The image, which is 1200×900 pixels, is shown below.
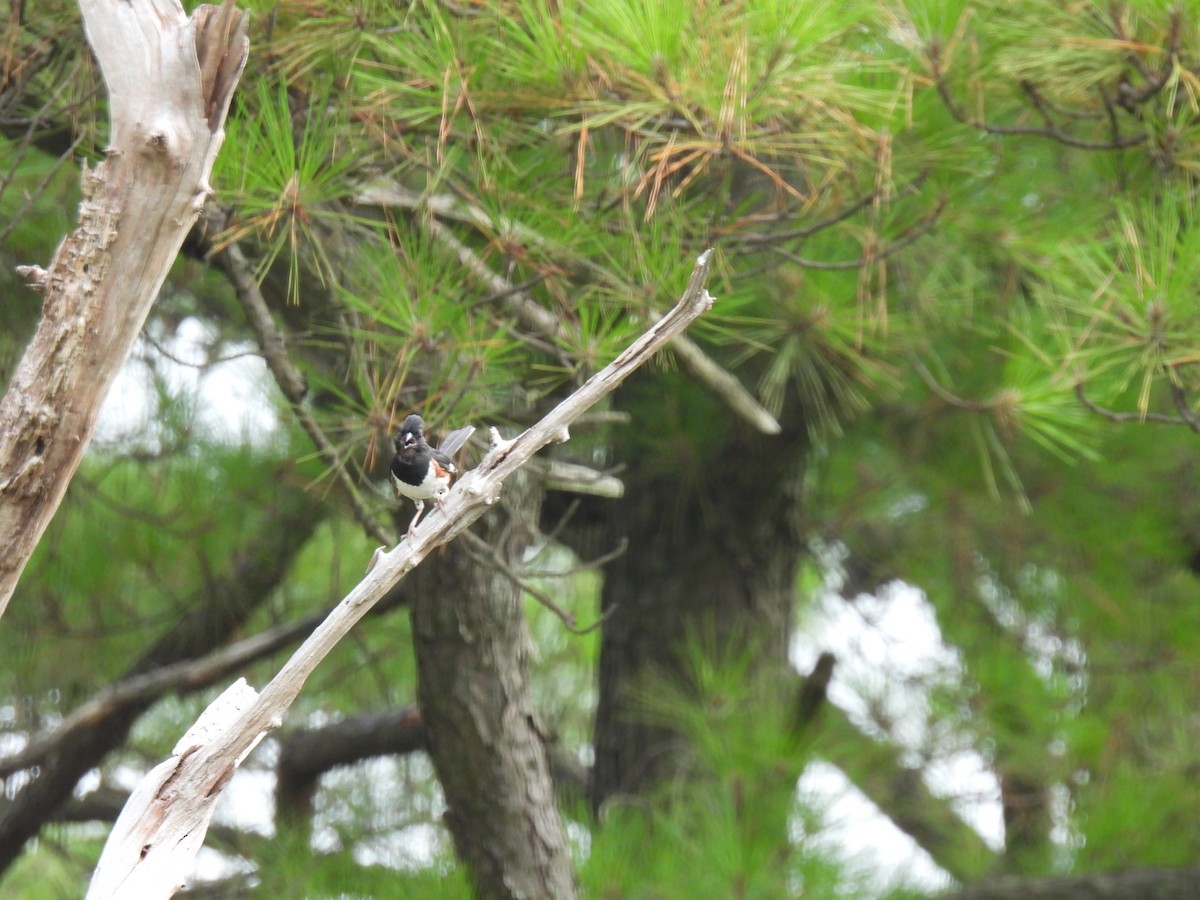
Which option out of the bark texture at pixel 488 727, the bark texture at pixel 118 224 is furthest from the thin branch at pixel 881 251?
the bark texture at pixel 118 224

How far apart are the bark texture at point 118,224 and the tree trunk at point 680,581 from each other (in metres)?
1.51

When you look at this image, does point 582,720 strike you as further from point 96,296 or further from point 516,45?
point 96,296

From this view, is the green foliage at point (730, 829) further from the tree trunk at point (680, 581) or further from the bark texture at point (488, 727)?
the tree trunk at point (680, 581)

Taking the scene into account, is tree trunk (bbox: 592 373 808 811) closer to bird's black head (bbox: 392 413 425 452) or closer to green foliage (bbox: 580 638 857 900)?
green foliage (bbox: 580 638 857 900)

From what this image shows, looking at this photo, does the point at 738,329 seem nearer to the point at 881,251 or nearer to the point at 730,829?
the point at 881,251

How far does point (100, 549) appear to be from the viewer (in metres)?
2.78

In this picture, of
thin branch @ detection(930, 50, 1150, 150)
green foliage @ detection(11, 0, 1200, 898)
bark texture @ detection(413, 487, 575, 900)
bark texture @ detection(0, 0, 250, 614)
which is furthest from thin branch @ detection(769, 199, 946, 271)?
bark texture @ detection(0, 0, 250, 614)

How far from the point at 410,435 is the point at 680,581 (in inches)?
59.2

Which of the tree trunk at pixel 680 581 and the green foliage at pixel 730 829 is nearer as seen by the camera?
the green foliage at pixel 730 829

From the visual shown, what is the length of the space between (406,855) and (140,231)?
4.84ft

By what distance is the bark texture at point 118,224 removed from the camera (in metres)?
1.16

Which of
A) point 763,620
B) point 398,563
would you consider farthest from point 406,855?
point 398,563

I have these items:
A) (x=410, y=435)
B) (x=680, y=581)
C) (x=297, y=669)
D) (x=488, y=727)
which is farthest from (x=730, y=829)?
(x=297, y=669)

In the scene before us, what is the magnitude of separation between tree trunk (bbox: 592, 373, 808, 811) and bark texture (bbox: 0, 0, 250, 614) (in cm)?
151
